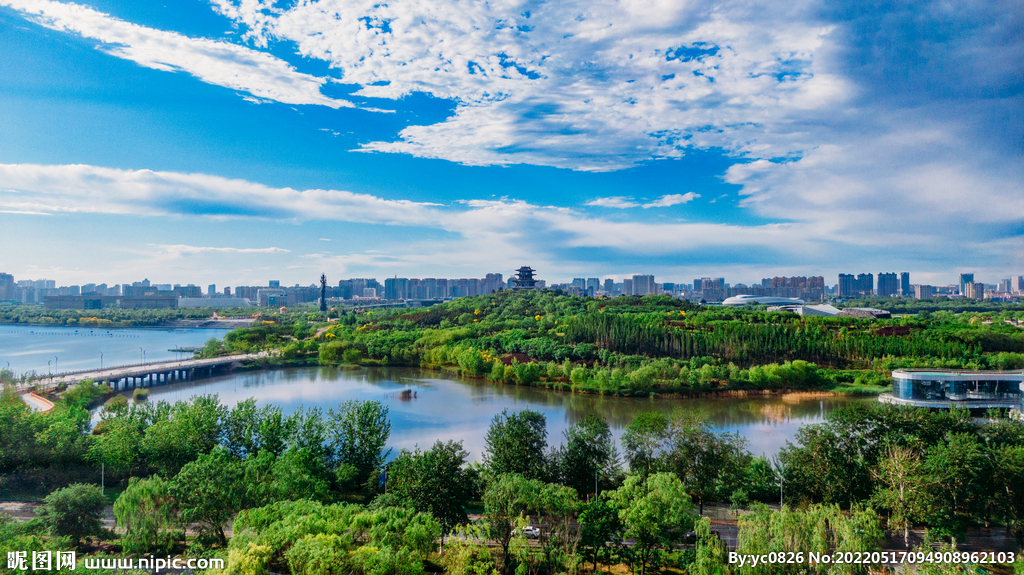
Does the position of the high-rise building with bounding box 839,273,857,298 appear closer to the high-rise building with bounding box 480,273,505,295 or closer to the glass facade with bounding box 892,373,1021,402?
the high-rise building with bounding box 480,273,505,295

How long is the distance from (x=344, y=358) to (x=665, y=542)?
1964cm

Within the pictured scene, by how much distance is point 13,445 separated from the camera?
7820 millimetres

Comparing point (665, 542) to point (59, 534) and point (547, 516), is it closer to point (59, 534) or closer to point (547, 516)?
point (547, 516)

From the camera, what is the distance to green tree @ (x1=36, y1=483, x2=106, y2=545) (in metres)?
5.35

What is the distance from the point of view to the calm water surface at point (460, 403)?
453 inches

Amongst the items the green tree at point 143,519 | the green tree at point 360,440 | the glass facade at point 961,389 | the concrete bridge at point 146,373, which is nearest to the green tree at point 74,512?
the green tree at point 143,519

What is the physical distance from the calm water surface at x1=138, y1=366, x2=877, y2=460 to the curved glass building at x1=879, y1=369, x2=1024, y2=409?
2199 millimetres

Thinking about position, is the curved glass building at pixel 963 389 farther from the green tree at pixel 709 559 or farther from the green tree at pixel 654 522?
the green tree at pixel 709 559

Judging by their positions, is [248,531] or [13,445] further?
[13,445]

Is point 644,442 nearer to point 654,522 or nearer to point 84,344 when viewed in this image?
point 654,522

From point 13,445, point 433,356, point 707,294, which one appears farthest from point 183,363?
point 707,294

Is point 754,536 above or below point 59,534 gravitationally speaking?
above

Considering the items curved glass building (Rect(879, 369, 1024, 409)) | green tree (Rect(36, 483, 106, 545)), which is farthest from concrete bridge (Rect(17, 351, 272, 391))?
curved glass building (Rect(879, 369, 1024, 409))

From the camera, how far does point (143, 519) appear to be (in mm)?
5426
